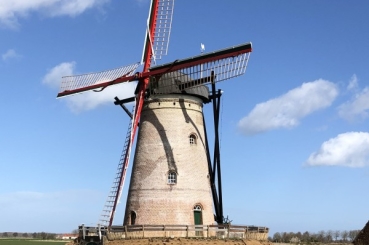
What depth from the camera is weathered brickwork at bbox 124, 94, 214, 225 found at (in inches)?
988

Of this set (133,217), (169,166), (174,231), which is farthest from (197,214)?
(133,217)

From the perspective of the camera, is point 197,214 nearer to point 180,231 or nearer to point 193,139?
point 180,231

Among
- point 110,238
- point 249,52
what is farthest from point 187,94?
point 110,238

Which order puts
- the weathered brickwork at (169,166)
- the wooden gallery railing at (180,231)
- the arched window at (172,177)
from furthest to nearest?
the arched window at (172,177) < the weathered brickwork at (169,166) < the wooden gallery railing at (180,231)

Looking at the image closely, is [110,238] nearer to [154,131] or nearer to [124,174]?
[124,174]

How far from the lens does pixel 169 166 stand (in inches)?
1007

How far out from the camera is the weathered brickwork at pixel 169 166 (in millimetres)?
25094

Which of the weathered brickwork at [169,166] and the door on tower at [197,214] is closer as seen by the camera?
the weathered brickwork at [169,166]

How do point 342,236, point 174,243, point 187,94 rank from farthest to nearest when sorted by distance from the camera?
point 342,236, point 187,94, point 174,243

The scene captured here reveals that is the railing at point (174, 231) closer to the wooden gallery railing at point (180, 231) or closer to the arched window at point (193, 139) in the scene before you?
the wooden gallery railing at point (180, 231)

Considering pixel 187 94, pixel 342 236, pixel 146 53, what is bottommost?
pixel 342 236

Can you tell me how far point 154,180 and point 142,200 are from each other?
3.85 ft

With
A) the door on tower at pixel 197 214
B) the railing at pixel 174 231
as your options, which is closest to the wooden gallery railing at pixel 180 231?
the railing at pixel 174 231

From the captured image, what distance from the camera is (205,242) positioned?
23.1 meters
